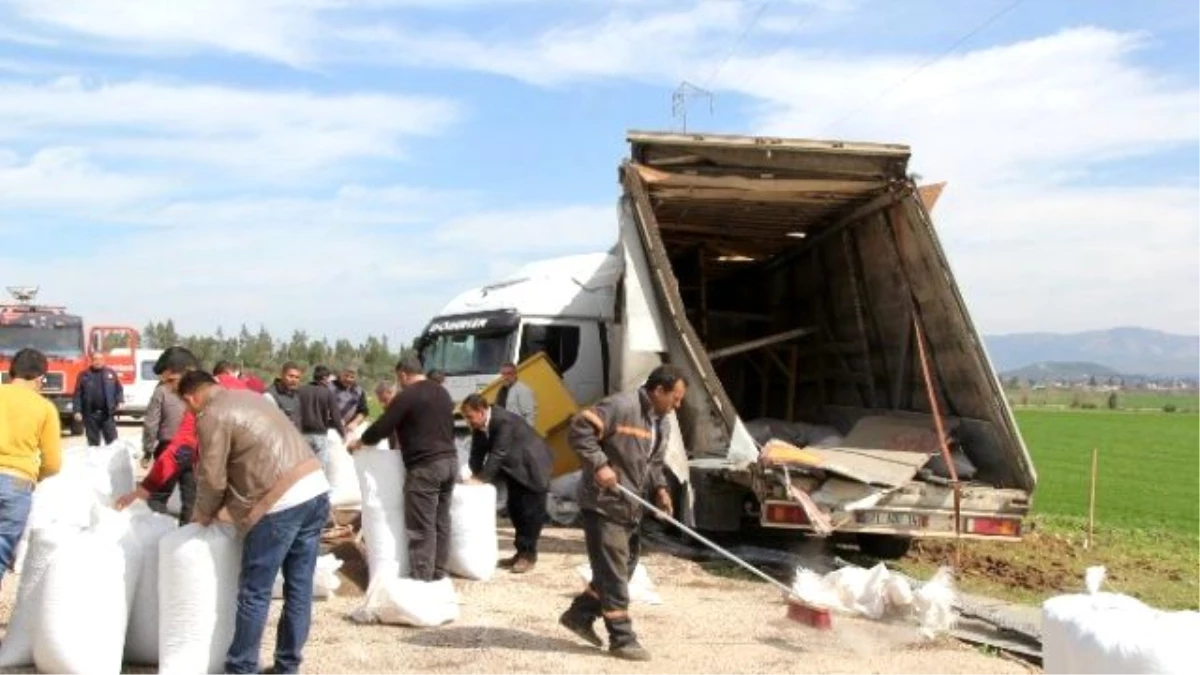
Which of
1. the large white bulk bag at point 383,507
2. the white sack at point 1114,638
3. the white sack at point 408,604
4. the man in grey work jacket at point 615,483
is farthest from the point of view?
the large white bulk bag at point 383,507

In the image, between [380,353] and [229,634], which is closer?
[229,634]

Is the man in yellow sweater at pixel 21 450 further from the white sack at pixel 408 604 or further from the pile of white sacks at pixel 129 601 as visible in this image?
the white sack at pixel 408 604

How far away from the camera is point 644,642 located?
6.90m

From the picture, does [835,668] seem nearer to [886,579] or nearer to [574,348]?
[886,579]

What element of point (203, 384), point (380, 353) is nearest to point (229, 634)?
point (203, 384)

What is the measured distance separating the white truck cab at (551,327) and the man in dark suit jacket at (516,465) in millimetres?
3486

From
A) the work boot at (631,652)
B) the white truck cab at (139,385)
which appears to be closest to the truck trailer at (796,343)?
the work boot at (631,652)

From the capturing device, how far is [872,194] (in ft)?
35.4

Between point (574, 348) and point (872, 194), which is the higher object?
point (872, 194)

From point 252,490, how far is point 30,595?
1.37 m

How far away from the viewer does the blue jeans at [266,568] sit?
214 inches

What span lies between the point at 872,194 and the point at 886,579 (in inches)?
168

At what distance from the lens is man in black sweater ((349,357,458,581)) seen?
7863mm

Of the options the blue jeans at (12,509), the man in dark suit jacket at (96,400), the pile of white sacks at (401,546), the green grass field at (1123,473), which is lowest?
the green grass field at (1123,473)
